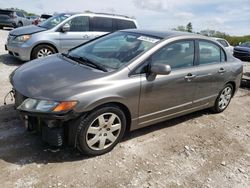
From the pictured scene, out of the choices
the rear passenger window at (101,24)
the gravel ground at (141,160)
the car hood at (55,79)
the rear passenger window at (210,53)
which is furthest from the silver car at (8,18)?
the rear passenger window at (210,53)

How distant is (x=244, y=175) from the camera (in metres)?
3.54

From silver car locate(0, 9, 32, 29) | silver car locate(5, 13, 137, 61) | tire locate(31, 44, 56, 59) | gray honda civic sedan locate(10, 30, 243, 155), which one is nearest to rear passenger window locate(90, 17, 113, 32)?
silver car locate(5, 13, 137, 61)

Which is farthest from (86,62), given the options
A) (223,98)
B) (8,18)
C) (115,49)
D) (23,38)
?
(8,18)

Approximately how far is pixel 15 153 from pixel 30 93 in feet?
2.66

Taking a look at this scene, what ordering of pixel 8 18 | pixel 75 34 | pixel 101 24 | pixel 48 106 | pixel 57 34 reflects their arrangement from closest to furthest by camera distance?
pixel 48 106, pixel 57 34, pixel 75 34, pixel 101 24, pixel 8 18

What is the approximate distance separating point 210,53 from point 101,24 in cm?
488

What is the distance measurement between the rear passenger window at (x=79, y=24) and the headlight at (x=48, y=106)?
573 cm

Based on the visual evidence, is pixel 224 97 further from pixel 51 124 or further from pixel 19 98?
pixel 19 98

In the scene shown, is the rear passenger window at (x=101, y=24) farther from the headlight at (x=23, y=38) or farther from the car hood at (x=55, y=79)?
the car hood at (x=55, y=79)

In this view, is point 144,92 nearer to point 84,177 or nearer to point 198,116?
point 84,177

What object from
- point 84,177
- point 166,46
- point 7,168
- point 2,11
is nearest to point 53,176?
point 84,177

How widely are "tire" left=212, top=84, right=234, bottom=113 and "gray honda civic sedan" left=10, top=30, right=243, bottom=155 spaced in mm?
419

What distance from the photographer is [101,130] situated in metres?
3.45

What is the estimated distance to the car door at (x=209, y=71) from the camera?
4590mm
